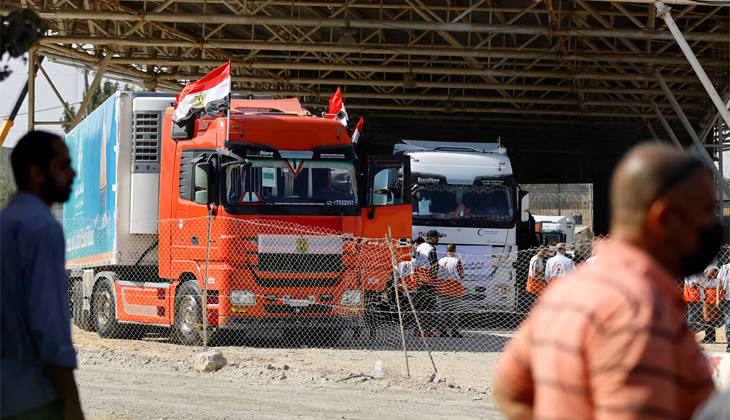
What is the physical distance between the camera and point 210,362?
12.0 meters

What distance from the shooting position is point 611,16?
2262 centimetres

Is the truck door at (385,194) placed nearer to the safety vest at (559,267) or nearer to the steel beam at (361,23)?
the safety vest at (559,267)

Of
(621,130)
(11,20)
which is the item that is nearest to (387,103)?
(621,130)

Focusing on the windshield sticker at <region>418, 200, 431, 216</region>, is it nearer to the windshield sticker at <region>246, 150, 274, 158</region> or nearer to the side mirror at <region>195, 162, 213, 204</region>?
the windshield sticker at <region>246, 150, 274, 158</region>

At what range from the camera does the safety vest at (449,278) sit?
52.9ft

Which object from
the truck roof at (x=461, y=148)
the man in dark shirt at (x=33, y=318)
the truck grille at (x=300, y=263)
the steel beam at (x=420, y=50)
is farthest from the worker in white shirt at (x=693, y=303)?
the man in dark shirt at (x=33, y=318)

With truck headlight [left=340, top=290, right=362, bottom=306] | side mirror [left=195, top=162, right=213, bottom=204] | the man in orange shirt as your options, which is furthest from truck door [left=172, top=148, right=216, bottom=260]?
the man in orange shirt

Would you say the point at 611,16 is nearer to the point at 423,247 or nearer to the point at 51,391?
the point at 423,247

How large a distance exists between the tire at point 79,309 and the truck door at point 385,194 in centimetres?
615

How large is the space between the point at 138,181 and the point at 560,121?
74.0 feet

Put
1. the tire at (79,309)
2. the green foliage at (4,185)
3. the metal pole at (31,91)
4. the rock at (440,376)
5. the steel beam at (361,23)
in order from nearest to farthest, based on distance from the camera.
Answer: the rock at (440,376) → the tire at (79,309) → the steel beam at (361,23) → the metal pole at (31,91) → the green foliage at (4,185)

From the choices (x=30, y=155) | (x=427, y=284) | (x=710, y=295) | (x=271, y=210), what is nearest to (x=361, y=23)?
(x=427, y=284)

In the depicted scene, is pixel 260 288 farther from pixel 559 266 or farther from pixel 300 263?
pixel 559 266

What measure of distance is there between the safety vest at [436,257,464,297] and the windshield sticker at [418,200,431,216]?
12.8ft
